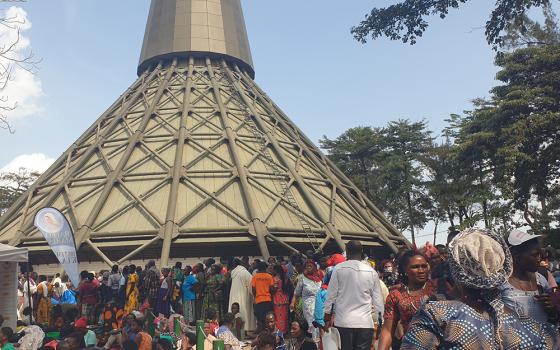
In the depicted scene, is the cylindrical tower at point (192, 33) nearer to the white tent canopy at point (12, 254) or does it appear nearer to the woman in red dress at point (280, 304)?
the white tent canopy at point (12, 254)

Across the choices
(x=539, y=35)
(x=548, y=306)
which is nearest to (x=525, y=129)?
(x=539, y=35)

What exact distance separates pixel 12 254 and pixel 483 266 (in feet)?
39.0

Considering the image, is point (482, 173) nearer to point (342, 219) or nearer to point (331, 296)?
point (342, 219)

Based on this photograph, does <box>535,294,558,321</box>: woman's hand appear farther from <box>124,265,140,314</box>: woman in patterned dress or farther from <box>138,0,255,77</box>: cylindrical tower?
<box>138,0,255,77</box>: cylindrical tower

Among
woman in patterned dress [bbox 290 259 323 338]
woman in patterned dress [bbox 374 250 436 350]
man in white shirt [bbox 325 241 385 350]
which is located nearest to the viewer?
woman in patterned dress [bbox 374 250 436 350]

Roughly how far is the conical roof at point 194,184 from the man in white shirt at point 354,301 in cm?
1272

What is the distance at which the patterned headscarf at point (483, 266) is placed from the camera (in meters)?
2.78

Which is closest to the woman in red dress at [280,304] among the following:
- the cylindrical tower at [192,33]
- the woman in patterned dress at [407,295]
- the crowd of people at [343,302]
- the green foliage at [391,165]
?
the crowd of people at [343,302]

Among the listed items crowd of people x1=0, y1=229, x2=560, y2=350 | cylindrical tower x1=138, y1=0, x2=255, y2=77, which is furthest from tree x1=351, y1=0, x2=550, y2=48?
cylindrical tower x1=138, y1=0, x2=255, y2=77

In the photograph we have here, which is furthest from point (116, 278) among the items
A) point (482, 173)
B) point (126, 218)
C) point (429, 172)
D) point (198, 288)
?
point (429, 172)

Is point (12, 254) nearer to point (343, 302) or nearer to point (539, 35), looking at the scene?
point (343, 302)

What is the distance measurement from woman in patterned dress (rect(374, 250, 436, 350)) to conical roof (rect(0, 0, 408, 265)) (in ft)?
46.7

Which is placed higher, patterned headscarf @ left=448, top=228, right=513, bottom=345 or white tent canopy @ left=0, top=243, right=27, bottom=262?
white tent canopy @ left=0, top=243, right=27, bottom=262

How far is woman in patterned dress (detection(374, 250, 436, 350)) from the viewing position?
5336mm
